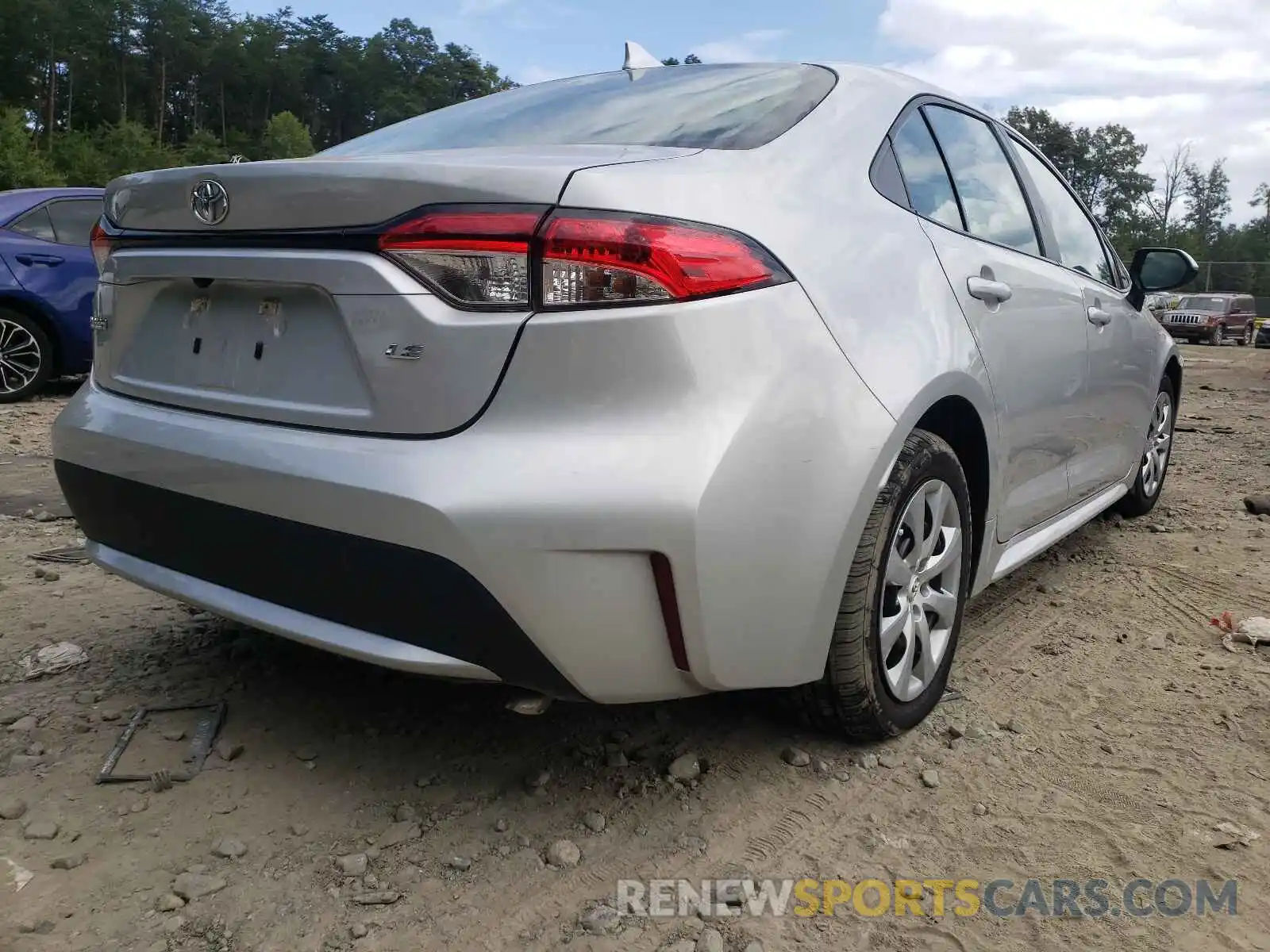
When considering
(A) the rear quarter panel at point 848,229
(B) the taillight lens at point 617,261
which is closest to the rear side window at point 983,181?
(A) the rear quarter panel at point 848,229

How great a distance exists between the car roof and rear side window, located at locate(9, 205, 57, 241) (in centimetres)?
4

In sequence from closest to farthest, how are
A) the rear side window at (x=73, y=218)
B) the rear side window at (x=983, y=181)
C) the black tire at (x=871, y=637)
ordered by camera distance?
the black tire at (x=871, y=637)
the rear side window at (x=983, y=181)
the rear side window at (x=73, y=218)

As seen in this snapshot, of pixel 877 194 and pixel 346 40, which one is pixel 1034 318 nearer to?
pixel 877 194

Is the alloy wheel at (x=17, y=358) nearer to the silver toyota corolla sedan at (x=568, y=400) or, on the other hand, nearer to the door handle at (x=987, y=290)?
the silver toyota corolla sedan at (x=568, y=400)

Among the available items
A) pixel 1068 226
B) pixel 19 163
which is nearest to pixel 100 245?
pixel 1068 226

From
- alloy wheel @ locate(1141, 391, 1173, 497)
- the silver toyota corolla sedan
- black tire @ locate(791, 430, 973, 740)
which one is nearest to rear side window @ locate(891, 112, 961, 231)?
the silver toyota corolla sedan

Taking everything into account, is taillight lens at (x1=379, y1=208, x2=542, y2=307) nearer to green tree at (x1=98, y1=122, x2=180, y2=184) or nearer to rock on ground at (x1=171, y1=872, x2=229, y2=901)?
rock on ground at (x1=171, y1=872, x2=229, y2=901)

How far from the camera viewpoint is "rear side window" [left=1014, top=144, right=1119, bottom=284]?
341cm

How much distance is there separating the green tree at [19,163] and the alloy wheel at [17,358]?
3743 cm

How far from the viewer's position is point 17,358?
7.03 meters

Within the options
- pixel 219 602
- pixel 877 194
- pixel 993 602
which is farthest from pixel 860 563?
pixel 993 602

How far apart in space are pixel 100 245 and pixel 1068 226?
300cm

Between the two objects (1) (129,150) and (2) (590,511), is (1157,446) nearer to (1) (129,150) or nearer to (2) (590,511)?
(2) (590,511)

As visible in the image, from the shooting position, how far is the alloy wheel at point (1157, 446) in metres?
4.61
